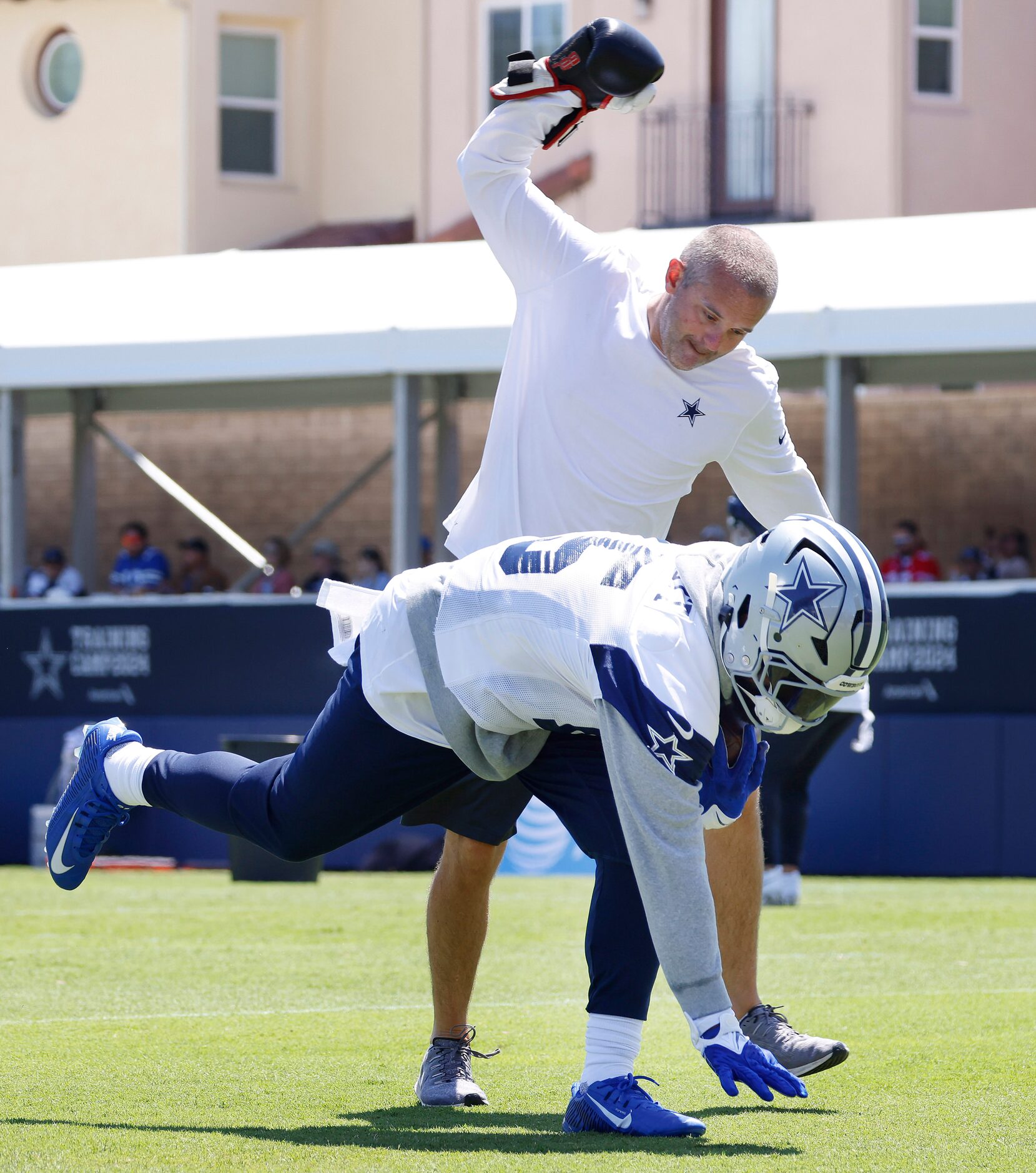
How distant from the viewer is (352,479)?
73.9ft

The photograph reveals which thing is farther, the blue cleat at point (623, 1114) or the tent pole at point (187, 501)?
the tent pole at point (187, 501)

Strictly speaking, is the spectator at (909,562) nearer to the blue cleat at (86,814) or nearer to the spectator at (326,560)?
the spectator at (326,560)

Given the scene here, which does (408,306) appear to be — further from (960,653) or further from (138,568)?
(960,653)

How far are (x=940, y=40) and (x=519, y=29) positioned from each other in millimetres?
5356

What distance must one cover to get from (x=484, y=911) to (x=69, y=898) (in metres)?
6.61

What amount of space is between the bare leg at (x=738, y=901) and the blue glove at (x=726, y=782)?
954mm

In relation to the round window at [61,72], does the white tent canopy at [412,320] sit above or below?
below

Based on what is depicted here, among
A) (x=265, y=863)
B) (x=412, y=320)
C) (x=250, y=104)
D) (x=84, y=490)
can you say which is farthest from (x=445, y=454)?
(x=250, y=104)

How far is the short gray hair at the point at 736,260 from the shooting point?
15.4 feet

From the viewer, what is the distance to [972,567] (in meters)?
16.6

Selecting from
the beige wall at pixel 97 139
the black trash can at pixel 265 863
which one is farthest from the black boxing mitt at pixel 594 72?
the beige wall at pixel 97 139

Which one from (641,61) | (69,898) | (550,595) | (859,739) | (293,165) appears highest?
(293,165)

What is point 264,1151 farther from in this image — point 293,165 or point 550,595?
point 293,165

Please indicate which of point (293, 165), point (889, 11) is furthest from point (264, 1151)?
point (293, 165)
